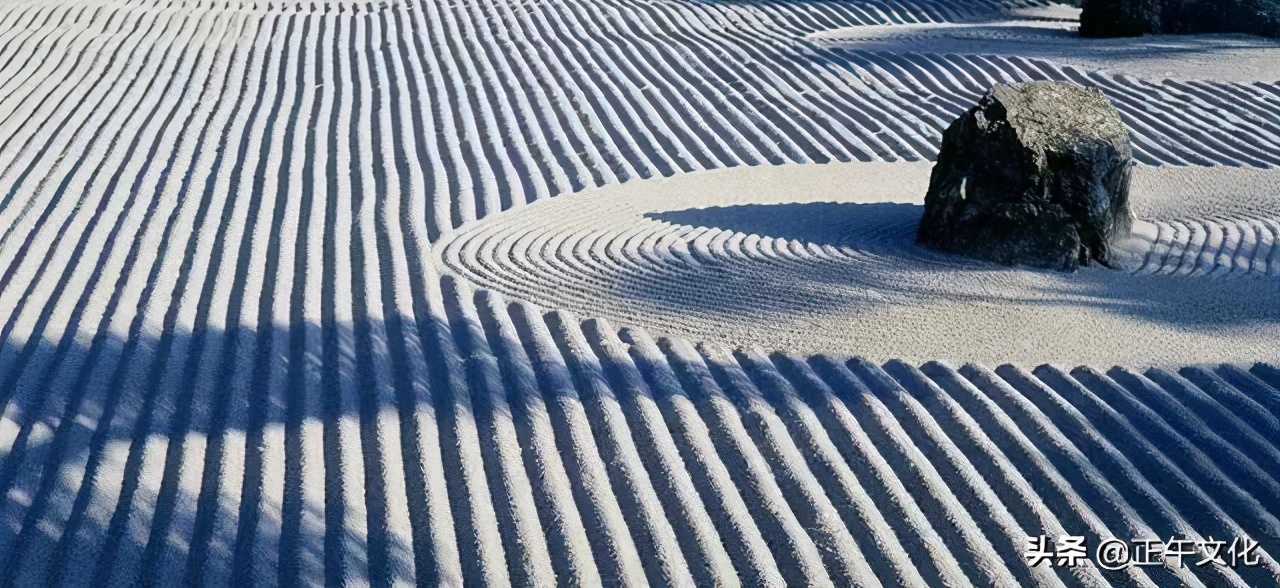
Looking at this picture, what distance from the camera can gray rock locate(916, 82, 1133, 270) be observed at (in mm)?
5660

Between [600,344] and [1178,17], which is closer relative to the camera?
[600,344]

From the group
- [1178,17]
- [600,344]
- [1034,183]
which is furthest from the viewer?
[1178,17]

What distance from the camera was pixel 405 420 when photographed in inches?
160

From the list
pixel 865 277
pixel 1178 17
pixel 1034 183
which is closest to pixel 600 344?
pixel 865 277

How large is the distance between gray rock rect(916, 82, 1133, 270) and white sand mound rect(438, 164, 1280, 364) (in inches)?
4.8

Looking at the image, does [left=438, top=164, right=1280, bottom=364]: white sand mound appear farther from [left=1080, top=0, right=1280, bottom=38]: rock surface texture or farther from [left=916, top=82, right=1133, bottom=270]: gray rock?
[left=1080, top=0, right=1280, bottom=38]: rock surface texture

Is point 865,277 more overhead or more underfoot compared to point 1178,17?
more underfoot

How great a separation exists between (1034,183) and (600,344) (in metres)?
2.28

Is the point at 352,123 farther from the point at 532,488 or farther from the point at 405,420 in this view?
the point at 532,488

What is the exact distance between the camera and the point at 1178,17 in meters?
11.4

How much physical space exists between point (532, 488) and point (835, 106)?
584 centimetres

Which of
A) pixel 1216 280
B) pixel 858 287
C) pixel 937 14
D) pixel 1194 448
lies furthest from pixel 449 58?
pixel 1194 448

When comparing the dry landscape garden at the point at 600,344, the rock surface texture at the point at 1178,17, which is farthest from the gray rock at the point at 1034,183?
the rock surface texture at the point at 1178,17

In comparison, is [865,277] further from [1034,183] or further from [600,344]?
[600,344]
